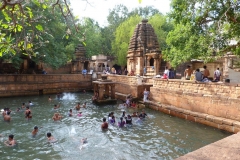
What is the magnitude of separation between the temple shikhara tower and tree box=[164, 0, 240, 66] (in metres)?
12.8

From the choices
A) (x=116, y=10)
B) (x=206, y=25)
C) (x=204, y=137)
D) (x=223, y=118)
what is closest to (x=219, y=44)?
(x=206, y=25)

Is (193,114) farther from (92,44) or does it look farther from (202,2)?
(92,44)

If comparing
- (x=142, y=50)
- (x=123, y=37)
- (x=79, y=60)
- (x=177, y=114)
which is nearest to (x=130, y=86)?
(x=177, y=114)

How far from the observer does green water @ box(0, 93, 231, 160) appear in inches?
305

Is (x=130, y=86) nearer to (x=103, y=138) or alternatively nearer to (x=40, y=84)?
(x=103, y=138)

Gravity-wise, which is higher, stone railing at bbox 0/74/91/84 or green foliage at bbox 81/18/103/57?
green foliage at bbox 81/18/103/57

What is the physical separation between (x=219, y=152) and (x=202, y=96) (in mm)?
9626

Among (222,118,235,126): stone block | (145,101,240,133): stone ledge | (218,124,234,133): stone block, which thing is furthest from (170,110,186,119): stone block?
(222,118,235,126): stone block

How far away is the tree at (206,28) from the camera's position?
903cm

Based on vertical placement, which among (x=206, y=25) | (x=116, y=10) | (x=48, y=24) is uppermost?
(x=116, y=10)

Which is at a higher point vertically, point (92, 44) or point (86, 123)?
point (92, 44)

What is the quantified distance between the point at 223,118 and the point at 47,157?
28.0ft

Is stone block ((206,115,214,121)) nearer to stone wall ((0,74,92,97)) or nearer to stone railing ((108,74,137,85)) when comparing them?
stone railing ((108,74,137,85))

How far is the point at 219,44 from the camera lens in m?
9.59
